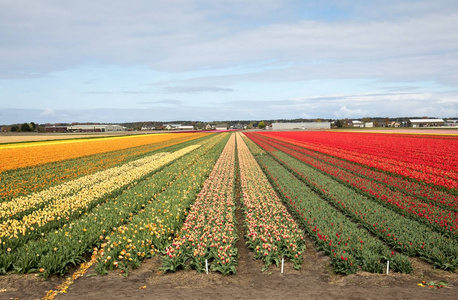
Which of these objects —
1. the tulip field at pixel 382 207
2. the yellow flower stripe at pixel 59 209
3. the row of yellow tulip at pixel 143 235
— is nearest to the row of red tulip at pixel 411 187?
the tulip field at pixel 382 207

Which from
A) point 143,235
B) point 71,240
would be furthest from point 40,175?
point 143,235

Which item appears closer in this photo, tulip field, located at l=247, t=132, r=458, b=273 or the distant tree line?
tulip field, located at l=247, t=132, r=458, b=273

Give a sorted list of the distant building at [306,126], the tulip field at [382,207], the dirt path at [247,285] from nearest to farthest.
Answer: the dirt path at [247,285] → the tulip field at [382,207] → the distant building at [306,126]

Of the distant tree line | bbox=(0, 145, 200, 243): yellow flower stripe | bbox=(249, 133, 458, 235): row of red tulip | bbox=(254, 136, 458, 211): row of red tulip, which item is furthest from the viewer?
the distant tree line

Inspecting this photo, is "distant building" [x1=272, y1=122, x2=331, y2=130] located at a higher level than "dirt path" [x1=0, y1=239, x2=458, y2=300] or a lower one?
higher

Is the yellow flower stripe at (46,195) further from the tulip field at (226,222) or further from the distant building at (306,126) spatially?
the distant building at (306,126)

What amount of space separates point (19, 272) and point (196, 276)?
4798mm

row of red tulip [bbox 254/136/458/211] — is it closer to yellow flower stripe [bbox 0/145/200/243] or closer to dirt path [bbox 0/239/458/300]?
dirt path [bbox 0/239/458/300]

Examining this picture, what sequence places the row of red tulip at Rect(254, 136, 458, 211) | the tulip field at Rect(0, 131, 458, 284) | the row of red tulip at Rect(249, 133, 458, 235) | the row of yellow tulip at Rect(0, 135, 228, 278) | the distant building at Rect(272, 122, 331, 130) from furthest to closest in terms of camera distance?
the distant building at Rect(272, 122, 331, 130) < the row of red tulip at Rect(254, 136, 458, 211) < the row of red tulip at Rect(249, 133, 458, 235) < the tulip field at Rect(0, 131, 458, 284) < the row of yellow tulip at Rect(0, 135, 228, 278)

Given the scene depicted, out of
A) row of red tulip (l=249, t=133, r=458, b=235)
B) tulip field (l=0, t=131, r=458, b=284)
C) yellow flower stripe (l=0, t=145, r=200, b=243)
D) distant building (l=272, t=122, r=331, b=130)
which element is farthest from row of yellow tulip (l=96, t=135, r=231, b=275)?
distant building (l=272, t=122, r=331, b=130)

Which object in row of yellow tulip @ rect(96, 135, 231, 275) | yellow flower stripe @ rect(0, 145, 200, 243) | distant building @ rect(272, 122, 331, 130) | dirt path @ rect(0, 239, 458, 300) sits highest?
distant building @ rect(272, 122, 331, 130)

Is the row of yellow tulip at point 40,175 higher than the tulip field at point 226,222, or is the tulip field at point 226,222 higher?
the row of yellow tulip at point 40,175

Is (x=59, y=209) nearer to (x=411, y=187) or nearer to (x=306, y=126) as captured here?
(x=411, y=187)

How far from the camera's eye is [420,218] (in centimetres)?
1223
